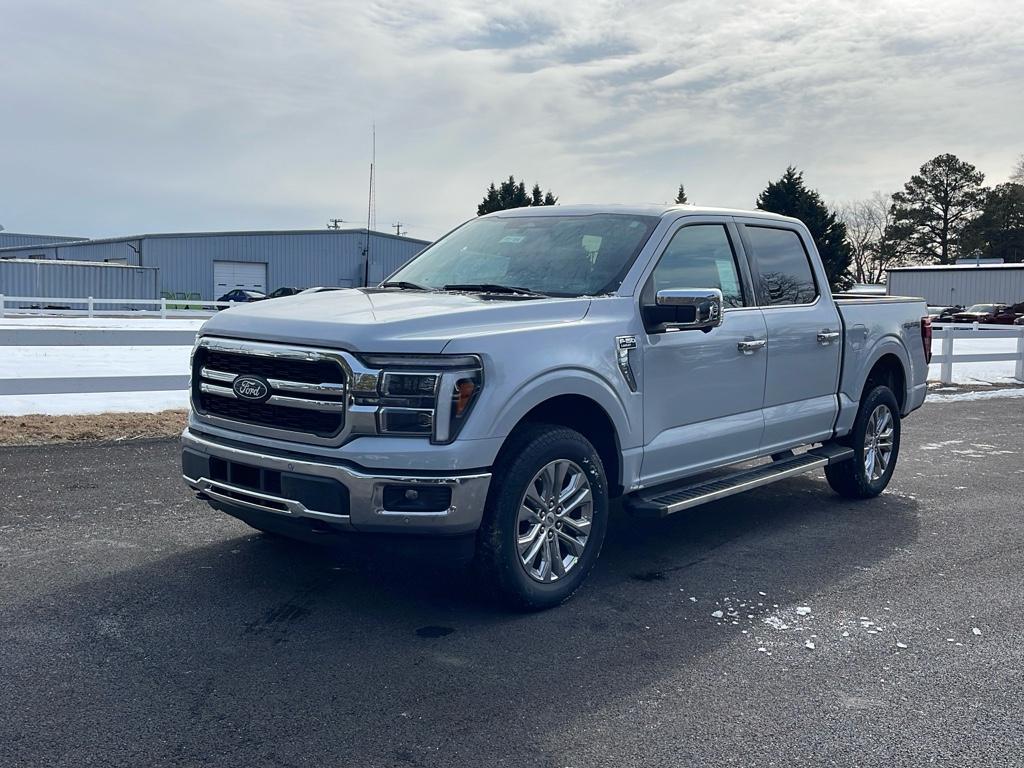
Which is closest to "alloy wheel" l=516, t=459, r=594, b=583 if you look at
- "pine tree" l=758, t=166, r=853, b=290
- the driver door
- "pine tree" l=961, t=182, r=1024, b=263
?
the driver door

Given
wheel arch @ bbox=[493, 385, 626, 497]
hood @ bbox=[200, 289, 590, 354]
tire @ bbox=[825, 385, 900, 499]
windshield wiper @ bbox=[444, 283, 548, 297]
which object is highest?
windshield wiper @ bbox=[444, 283, 548, 297]

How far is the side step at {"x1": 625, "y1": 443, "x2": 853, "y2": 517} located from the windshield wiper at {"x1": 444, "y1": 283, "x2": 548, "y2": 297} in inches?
46.9

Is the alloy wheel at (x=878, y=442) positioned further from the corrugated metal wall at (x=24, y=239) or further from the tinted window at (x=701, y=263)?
the corrugated metal wall at (x=24, y=239)

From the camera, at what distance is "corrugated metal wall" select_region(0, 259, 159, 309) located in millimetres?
50062

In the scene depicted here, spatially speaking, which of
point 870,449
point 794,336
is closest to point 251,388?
point 794,336

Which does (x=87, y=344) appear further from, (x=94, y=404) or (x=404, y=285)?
(x=404, y=285)

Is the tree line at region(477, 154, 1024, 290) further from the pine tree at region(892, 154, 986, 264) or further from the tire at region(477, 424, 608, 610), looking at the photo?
the tire at region(477, 424, 608, 610)

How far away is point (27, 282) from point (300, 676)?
5340cm

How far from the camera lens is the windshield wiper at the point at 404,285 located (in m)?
5.62

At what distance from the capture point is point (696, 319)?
16.5ft

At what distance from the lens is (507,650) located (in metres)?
4.17

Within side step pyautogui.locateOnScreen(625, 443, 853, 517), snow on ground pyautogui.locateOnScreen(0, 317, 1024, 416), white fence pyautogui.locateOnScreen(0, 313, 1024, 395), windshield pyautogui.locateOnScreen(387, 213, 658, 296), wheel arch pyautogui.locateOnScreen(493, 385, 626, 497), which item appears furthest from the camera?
snow on ground pyautogui.locateOnScreen(0, 317, 1024, 416)

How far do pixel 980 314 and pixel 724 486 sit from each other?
169 feet

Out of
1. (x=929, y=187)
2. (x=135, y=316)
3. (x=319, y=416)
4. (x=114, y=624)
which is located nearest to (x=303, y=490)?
(x=319, y=416)
